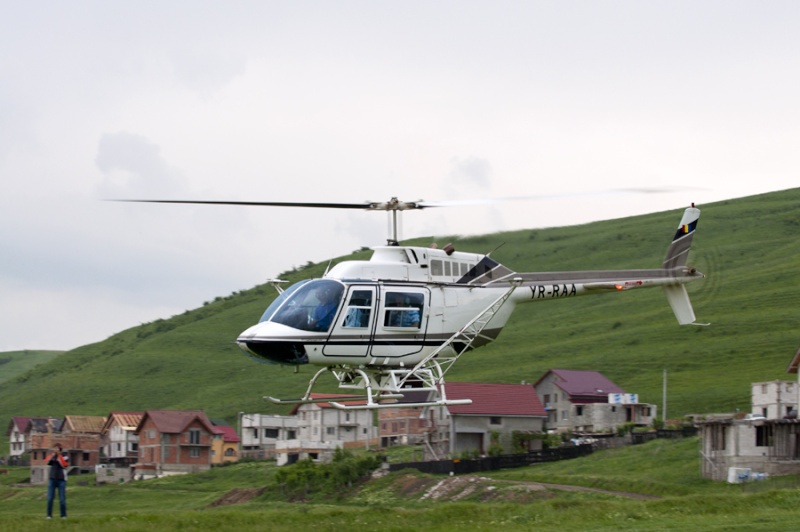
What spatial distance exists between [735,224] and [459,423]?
9521 cm

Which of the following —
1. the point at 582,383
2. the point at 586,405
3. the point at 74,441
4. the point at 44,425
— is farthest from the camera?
the point at 44,425

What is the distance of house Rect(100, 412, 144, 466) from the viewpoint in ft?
369

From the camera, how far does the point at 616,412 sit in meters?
91.9

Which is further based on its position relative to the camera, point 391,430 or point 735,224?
point 735,224

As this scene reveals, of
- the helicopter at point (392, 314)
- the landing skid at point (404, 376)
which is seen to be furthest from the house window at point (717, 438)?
the landing skid at point (404, 376)

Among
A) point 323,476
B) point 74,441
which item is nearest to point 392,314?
point 323,476

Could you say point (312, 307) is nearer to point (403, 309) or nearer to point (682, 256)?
point (403, 309)

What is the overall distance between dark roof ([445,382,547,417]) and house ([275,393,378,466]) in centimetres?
1505

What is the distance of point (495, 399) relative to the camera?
276ft

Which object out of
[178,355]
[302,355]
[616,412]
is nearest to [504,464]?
[616,412]

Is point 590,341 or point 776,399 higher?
point 590,341

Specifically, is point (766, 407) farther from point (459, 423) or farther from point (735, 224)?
point (735, 224)

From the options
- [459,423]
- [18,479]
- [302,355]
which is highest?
[302,355]

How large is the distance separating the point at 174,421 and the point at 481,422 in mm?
34806
